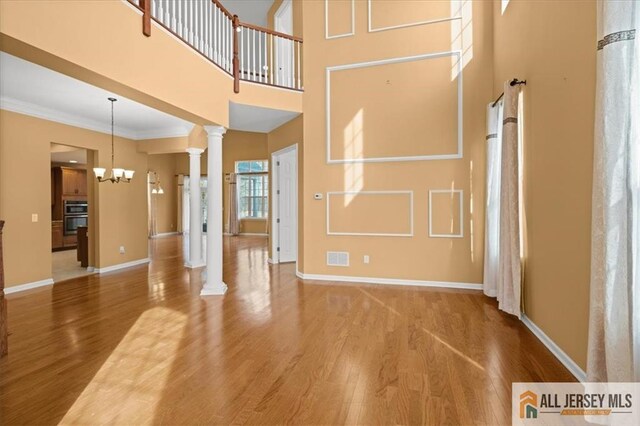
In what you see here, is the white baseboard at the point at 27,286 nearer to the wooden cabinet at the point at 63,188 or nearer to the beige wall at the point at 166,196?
the wooden cabinet at the point at 63,188

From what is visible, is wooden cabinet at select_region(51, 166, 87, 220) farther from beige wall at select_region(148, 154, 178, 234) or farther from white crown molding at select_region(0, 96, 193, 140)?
white crown molding at select_region(0, 96, 193, 140)

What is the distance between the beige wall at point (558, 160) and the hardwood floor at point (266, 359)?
46cm

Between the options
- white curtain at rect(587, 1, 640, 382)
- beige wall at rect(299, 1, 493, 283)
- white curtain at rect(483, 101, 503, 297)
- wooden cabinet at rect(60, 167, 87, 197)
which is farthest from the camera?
wooden cabinet at rect(60, 167, 87, 197)

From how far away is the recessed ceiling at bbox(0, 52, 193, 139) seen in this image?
12.3ft

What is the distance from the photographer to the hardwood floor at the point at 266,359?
6.41 feet

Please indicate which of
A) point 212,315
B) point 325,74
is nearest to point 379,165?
point 325,74

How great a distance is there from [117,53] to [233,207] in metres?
9.76

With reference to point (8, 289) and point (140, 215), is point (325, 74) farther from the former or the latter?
point (8, 289)

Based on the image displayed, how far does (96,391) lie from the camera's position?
7.09 feet

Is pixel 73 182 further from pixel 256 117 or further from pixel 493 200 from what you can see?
pixel 493 200

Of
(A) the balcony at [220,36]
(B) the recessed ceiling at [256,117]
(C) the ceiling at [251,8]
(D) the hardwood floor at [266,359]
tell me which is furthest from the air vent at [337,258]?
(C) the ceiling at [251,8]

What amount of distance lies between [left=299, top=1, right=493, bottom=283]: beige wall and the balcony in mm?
306

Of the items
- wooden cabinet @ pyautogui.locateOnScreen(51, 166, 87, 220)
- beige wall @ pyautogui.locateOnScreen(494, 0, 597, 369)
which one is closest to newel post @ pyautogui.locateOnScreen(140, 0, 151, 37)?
beige wall @ pyautogui.locateOnScreen(494, 0, 597, 369)

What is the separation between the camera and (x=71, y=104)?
4.90m
